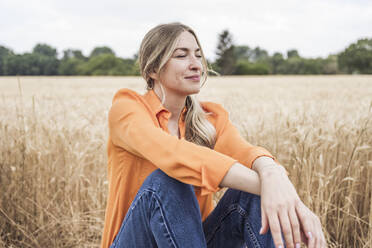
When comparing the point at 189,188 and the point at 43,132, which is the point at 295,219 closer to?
the point at 189,188

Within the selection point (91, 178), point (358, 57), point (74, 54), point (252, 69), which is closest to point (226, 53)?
point (252, 69)

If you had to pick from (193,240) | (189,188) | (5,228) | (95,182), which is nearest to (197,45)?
(189,188)

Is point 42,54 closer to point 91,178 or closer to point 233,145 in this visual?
point 91,178

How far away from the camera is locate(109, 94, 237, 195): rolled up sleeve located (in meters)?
1.08

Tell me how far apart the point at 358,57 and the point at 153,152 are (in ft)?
36.4

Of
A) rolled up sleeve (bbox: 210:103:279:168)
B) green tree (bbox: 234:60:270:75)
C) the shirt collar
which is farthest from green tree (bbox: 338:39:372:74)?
green tree (bbox: 234:60:270:75)

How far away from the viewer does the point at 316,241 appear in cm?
111

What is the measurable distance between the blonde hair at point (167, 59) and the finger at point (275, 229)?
555 mm

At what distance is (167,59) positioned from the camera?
57.0 inches

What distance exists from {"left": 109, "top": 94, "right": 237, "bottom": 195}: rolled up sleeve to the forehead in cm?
36

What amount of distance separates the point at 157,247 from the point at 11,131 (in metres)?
1.66

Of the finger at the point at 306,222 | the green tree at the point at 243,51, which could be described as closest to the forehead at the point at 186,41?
the finger at the point at 306,222

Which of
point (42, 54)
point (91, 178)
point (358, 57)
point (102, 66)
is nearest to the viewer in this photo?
point (91, 178)

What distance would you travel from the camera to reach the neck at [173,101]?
156cm
